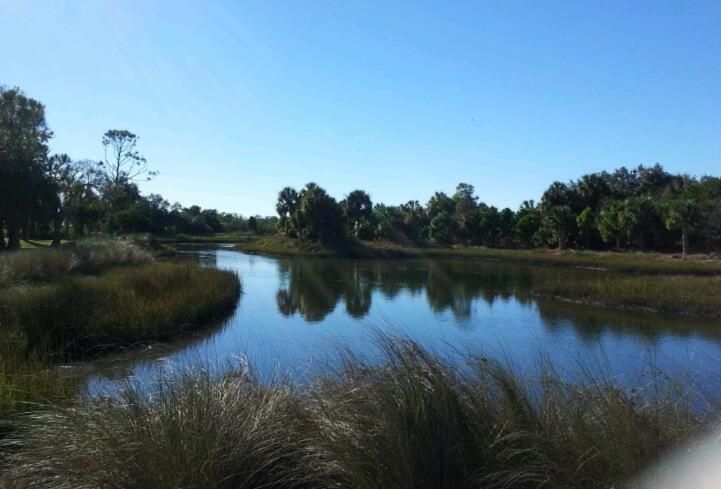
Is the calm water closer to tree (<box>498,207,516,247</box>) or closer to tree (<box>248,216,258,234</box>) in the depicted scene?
tree (<box>498,207,516,247</box>)

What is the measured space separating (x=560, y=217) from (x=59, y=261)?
51.0m

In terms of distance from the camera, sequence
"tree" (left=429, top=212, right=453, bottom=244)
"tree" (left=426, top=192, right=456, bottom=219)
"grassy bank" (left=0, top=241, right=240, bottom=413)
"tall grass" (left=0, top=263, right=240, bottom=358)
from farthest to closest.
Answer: "tree" (left=426, top=192, right=456, bottom=219) < "tree" (left=429, top=212, right=453, bottom=244) < "tall grass" (left=0, top=263, right=240, bottom=358) < "grassy bank" (left=0, top=241, right=240, bottom=413)

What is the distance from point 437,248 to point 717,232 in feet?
92.7

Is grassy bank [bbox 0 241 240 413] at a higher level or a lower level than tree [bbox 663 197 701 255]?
lower

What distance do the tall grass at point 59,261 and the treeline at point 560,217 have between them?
36.9 metres

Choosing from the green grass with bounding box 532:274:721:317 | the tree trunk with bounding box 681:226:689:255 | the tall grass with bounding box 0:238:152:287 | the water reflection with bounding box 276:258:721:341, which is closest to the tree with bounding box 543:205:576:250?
the tree trunk with bounding box 681:226:689:255

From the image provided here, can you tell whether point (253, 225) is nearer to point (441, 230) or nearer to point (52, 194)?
point (441, 230)

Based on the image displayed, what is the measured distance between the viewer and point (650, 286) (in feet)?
86.4

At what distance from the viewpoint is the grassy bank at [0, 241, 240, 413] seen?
6434mm

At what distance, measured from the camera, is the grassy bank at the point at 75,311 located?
6434 mm

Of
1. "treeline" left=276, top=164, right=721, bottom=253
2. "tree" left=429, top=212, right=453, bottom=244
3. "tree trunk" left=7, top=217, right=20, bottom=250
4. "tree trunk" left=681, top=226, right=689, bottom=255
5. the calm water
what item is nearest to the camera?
the calm water

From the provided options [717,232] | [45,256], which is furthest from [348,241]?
[45,256]

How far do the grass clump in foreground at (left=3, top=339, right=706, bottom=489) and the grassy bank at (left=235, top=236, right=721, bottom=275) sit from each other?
4013 cm

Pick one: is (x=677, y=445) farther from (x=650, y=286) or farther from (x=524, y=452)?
(x=650, y=286)
